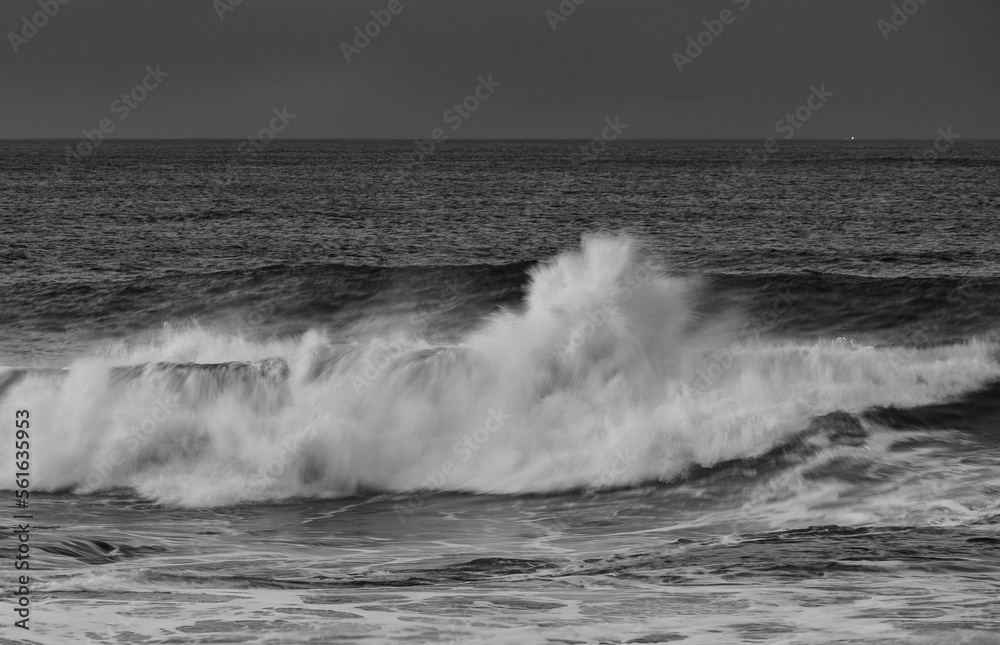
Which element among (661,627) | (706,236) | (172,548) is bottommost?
(661,627)

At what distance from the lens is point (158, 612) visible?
689 centimetres

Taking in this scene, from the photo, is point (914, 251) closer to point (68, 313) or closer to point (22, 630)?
point (68, 313)

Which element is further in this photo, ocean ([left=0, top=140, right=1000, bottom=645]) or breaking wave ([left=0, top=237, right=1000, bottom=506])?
breaking wave ([left=0, top=237, right=1000, bottom=506])

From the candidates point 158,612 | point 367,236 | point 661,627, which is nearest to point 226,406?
point 158,612

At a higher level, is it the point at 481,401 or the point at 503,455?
the point at 481,401

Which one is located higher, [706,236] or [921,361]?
[706,236]

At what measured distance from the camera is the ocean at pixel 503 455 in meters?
7.18

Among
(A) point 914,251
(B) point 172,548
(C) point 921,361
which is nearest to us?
(B) point 172,548

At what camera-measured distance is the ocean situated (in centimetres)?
718

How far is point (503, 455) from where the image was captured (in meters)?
12.9

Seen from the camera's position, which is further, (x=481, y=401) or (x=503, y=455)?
(x=481, y=401)

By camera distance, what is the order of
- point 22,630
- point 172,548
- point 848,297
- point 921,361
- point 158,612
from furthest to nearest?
point 848,297 → point 921,361 → point 172,548 → point 158,612 → point 22,630

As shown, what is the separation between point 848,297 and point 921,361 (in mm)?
6719

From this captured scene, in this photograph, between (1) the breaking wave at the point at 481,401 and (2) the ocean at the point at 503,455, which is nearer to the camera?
(2) the ocean at the point at 503,455
